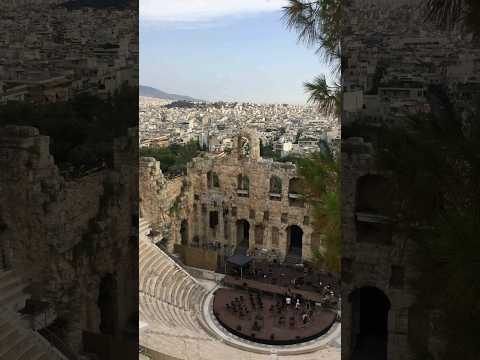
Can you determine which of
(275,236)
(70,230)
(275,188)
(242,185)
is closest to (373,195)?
(70,230)

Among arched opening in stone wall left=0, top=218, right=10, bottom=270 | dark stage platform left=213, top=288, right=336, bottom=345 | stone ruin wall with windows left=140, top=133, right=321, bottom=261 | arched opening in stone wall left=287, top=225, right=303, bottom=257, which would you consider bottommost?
dark stage platform left=213, top=288, right=336, bottom=345

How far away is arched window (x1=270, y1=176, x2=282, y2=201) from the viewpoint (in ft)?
47.3

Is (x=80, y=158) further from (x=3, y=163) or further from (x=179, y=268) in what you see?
(x=179, y=268)

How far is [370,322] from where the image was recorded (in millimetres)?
4371

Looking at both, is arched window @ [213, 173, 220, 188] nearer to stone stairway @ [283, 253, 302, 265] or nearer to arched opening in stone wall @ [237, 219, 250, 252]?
arched opening in stone wall @ [237, 219, 250, 252]

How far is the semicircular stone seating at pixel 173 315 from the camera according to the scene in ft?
26.0

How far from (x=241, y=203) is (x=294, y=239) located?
6.34ft

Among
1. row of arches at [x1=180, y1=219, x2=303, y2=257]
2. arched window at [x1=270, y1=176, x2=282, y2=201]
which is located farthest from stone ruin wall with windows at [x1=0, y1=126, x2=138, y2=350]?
arched window at [x1=270, y1=176, x2=282, y2=201]

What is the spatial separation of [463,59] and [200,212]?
11464 millimetres

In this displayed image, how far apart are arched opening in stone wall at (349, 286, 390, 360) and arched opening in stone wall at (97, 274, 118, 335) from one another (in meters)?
2.26

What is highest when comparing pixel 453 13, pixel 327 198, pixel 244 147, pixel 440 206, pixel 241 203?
pixel 453 13

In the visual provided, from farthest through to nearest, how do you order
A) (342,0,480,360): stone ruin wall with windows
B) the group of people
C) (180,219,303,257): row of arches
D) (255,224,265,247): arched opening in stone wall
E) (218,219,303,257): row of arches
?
(255,224,265,247): arched opening in stone wall, (218,219,303,257): row of arches, (180,219,303,257): row of arches, the group of people, (342,0,480,360): stone ruin wall with windows

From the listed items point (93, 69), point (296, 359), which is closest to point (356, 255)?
point (93, 69)

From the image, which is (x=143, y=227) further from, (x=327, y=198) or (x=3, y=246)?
(x=3, y=246)
